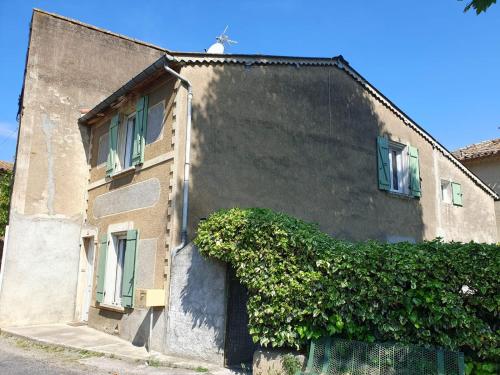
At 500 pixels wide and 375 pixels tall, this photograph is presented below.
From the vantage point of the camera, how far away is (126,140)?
10742 mm

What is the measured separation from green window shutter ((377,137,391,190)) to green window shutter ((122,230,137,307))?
644 cm

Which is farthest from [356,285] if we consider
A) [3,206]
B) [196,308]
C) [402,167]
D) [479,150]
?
[479,150]

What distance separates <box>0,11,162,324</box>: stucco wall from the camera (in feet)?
35.6

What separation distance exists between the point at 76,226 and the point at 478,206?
12384 mm

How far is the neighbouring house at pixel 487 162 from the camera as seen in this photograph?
53.2 feet

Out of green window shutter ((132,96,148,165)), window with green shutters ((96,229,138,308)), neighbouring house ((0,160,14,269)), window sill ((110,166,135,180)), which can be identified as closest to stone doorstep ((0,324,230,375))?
window with green shutters ((96,229,138,308))

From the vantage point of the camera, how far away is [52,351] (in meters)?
8.20

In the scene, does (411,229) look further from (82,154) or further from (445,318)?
(82,154)

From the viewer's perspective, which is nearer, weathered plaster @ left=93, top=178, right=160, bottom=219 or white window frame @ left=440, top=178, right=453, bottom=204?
weathered plaster @ left=93, top=178, right=160, bottom=219

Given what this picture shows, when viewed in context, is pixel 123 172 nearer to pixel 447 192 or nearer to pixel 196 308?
pixel 196 308

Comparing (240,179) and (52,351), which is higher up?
(240,179)

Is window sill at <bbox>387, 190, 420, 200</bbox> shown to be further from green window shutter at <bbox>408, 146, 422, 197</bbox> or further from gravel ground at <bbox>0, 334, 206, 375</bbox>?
gravel ground at <bbox>0, 334, 206, 375</bbox>

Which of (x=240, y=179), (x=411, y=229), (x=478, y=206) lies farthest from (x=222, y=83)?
(x=478, y=206)

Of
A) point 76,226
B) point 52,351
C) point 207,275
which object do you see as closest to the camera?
point 207,275
